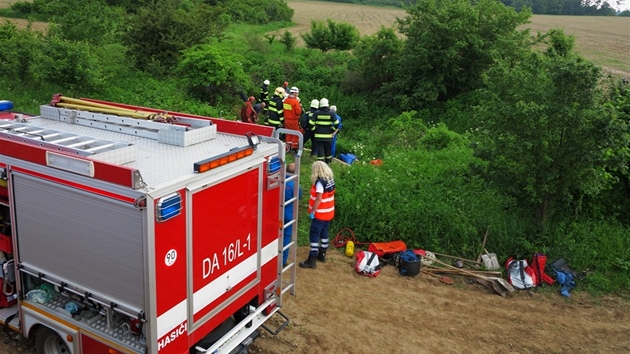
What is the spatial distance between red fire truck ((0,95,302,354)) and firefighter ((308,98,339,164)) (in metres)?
6.85

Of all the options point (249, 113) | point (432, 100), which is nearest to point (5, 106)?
point (249, 113)

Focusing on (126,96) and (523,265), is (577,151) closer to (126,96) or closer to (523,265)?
(523,265)

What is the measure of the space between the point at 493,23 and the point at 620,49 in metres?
24.9

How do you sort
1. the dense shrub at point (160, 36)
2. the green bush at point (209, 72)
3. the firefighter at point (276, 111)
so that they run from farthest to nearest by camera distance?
1. the dense shrub at point (160, 36)
2. the green bush at point (209, 72)
3. the firefighter at point (276, 111)

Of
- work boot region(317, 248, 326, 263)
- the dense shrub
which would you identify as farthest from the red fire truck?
the dense shrub

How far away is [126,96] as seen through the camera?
1730 centimetres

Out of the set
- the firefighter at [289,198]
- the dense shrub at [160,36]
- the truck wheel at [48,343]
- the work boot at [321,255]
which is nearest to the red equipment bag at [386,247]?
the work boot at [321,255]

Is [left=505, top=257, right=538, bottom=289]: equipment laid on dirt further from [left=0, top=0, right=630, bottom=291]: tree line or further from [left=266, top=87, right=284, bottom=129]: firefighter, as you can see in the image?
[left=266, top=87, right=284, bottom=129]: firefighter

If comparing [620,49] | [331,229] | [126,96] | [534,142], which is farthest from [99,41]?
[620,49]

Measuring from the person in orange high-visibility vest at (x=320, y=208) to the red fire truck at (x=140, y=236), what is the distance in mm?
1988

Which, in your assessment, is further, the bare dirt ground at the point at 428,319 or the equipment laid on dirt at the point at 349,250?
the equipment laid on dirt at the point at 349,250

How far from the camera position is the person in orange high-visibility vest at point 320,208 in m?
7.95

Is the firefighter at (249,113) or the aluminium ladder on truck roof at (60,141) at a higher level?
the aluminium ladder on truck roof at (60,141)

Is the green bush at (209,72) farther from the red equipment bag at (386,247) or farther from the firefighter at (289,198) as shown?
the firefighter at (289,198)
